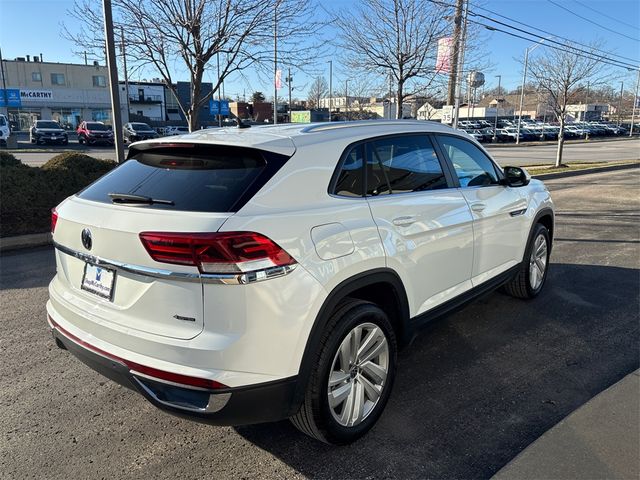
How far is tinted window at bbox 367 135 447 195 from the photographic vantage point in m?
3.09

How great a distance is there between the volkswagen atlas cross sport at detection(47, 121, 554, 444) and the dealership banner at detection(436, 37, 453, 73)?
9551 mm

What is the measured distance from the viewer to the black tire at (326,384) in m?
2.55

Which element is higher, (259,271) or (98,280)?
(259,271)

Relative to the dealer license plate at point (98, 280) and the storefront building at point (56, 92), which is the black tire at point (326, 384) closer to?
the dealer license plate at point (98, 280)

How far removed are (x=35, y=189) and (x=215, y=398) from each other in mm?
7110

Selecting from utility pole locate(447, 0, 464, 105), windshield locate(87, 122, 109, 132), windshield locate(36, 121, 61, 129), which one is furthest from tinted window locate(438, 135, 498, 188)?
windshield locate(36, 121, 61, 129)

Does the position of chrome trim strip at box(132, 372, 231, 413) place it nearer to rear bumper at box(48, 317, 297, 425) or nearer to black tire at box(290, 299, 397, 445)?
rear bumper at box(48, 317, 297, 425)

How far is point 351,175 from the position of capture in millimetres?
2908

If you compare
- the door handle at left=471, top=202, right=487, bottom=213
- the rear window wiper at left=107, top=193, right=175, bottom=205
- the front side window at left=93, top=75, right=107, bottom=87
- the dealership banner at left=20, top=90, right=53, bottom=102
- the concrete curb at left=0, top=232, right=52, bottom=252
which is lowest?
the concrete curb at left=0, top=232, right=52, bottom=252

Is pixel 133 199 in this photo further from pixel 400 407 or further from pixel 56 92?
pixel 56 92

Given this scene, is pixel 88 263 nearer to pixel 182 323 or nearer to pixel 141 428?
pixel 182 323

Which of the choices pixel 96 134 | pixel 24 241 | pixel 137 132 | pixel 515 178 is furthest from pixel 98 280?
pixel 96 134

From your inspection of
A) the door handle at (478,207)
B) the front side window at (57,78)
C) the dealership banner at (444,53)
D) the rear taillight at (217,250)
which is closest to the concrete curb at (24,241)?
the rear taillight at (217,250)

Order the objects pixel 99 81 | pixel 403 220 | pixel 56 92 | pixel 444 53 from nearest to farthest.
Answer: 1. pixel 403 220
2. pixel 444 53
3. pixel 56 92
4. pixel 99 81
